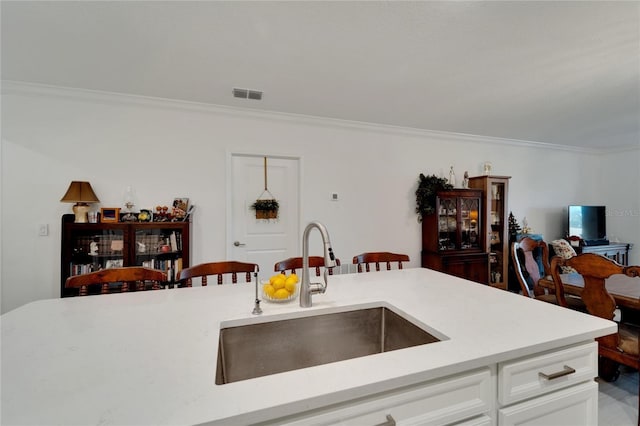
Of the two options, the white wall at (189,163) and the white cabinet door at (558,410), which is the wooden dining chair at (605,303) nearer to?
the white cabinet door at (558,410)

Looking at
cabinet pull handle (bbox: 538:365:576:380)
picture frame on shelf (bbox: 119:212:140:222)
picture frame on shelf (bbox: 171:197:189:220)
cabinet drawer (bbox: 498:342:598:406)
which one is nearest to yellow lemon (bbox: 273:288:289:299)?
cabinet drawer (bbox: 498:342:598:406)

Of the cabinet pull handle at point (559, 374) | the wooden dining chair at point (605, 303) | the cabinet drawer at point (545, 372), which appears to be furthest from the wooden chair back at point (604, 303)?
the cabinet pull handle at point (559, 374)

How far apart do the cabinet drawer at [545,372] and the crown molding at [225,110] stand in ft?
10.7

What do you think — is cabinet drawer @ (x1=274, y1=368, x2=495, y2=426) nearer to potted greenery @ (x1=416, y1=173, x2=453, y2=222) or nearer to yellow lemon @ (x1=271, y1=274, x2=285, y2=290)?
yellow lemon @ (x1=271, y1=274, x2=285, y2=290)

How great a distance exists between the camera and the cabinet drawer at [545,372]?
0.88 meters

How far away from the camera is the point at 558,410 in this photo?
3.12 feet

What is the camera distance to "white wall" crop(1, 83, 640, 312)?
2.73 meters

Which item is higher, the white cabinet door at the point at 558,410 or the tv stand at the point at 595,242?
the tv stand at the point at 595,242

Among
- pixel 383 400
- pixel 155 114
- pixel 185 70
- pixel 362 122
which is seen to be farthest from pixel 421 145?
pixel 383 400

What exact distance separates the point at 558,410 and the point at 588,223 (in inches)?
233

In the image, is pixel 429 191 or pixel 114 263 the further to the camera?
pixel 429 191

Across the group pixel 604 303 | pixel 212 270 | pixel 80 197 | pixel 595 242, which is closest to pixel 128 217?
pixel 80 197

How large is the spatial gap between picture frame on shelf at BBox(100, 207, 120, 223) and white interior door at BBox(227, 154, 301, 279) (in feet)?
3.56

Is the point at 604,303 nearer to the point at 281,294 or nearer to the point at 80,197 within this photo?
the point at 281,294
